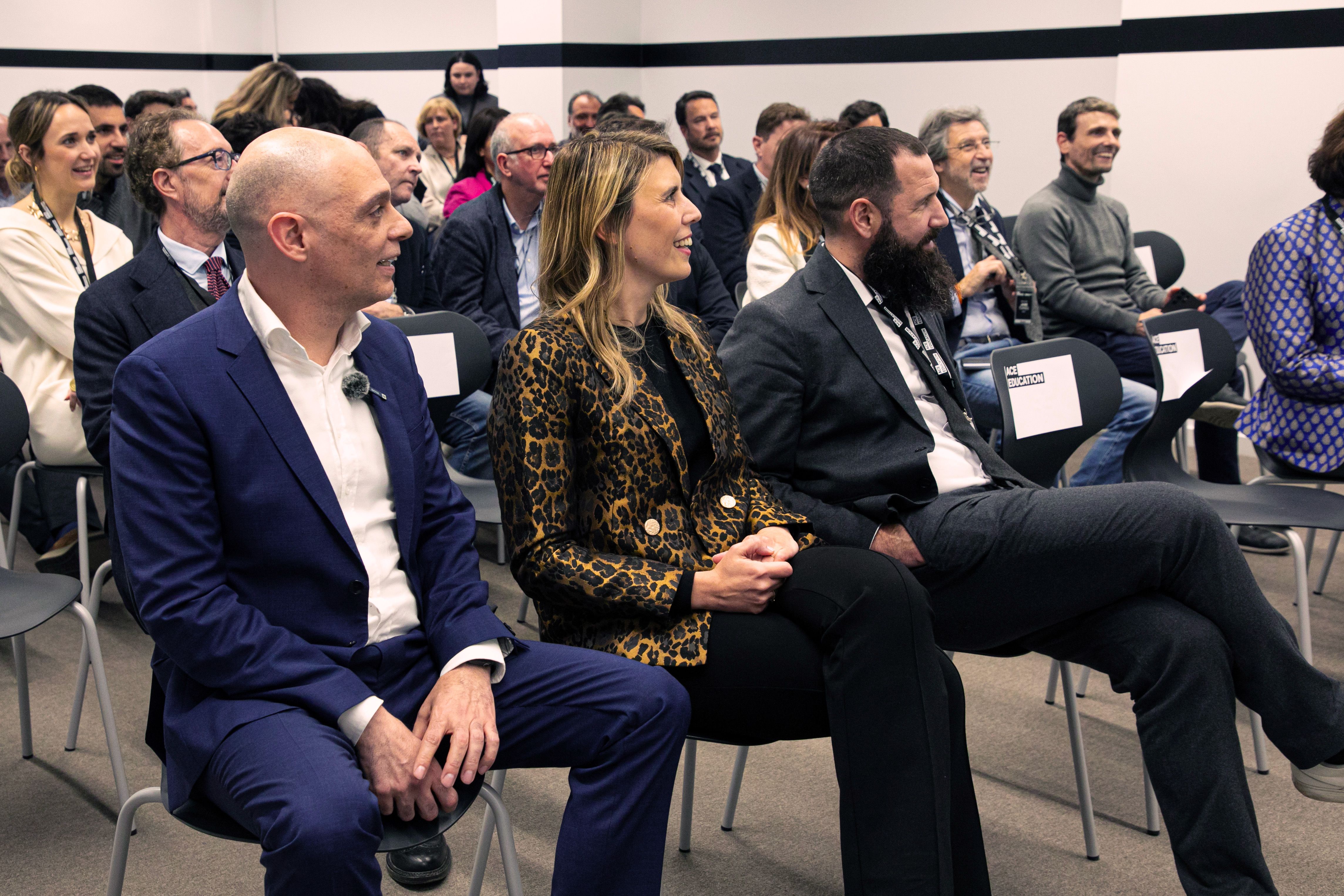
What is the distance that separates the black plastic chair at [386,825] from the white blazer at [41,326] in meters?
1.75

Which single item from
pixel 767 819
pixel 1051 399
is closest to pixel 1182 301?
pixel 1051 399

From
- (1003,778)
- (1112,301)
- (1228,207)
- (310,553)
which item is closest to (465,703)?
(310,553)

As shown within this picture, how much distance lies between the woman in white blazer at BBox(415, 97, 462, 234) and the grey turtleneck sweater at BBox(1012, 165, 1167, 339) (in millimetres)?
3459

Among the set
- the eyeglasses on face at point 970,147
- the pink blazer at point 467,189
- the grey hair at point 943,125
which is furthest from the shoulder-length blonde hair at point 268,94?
the eyeglasses on face at point 970,147

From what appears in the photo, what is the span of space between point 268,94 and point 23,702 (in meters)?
3.36

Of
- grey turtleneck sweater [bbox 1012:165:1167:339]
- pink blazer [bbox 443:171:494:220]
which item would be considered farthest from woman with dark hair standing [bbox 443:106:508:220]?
grey turtleneck sweater [bbox 1012:165:1167:339]

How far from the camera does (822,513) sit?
211 cm

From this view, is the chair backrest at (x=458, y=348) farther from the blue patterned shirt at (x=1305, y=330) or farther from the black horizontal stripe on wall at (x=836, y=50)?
the black horizontal stripe on wall at (x=836, y=50)

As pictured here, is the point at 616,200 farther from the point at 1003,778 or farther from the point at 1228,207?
the point at 1228,207

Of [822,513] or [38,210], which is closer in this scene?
[822,513]

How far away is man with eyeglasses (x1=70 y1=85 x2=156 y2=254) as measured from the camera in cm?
440

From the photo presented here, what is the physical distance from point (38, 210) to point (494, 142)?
57.8 inches

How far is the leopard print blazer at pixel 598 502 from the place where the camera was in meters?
1.73

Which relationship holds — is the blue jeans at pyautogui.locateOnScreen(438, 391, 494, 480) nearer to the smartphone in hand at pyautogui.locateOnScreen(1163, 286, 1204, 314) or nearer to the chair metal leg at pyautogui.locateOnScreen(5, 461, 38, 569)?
the chair metal leg at pyautogui.locateOnScreen(5, 461, 38, 569)
